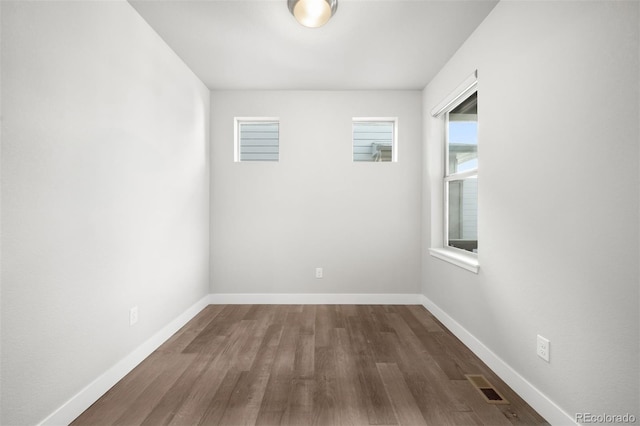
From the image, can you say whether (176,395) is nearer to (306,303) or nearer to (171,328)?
(171,328)

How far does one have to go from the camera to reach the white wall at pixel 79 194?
1333 mm

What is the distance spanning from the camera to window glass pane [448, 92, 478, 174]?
2719 mm

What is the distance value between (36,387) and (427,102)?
3973 mm

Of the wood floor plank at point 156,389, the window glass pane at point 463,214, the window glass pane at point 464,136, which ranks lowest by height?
the wood floor plank at point 156,389

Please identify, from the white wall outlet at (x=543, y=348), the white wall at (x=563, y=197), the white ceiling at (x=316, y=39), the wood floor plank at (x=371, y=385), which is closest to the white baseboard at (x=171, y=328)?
the wood floor plank at (x=371, y=385)

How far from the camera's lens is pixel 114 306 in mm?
1940

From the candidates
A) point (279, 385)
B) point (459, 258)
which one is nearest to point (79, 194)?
point (279, 385)

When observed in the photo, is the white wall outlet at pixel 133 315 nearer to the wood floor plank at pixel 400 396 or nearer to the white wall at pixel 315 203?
the white wall at pixel 315 203

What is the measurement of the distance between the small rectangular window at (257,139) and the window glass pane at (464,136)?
2.04 metres

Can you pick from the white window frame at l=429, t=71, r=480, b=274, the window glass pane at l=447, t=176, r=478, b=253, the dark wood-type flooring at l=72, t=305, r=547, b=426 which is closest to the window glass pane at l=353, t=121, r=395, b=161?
the white window frame at l=429, t=71, r=480, b=274

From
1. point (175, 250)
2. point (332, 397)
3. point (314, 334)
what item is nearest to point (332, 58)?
point (175, 250)

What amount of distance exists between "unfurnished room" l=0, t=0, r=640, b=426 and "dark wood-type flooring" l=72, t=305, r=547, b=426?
2cm

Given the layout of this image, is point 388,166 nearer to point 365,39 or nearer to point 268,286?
point 365,39

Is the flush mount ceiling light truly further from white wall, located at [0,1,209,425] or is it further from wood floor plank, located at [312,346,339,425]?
wood floor plank, located at [312,346,339,425]
